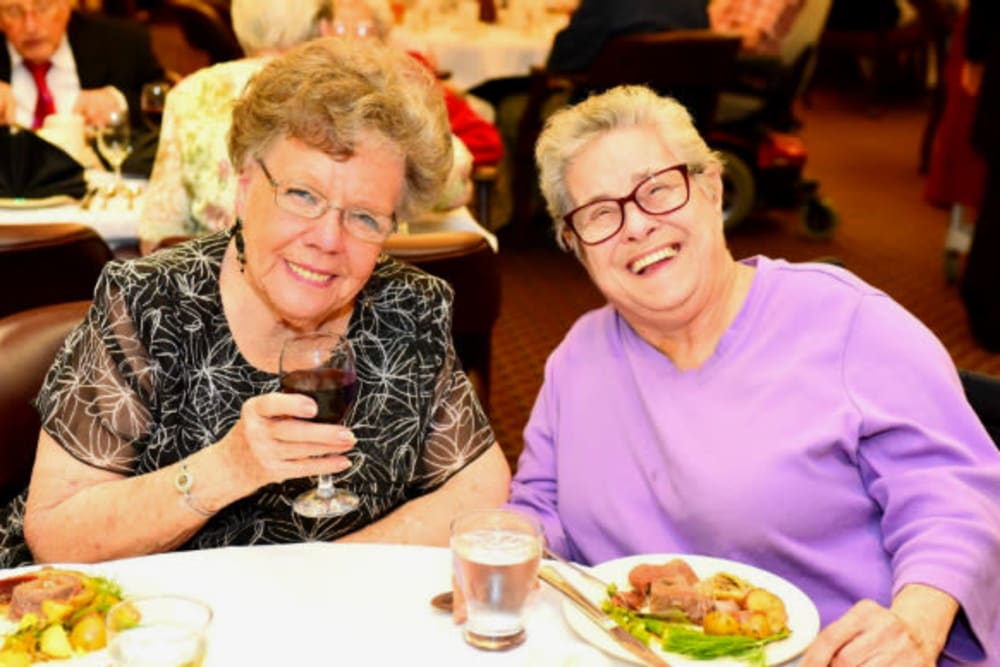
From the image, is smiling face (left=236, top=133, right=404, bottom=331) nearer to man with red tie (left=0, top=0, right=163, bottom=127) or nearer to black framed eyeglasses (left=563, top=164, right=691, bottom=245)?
black framed eyeglasses (left=563, top=164, right=691, bottom=245)

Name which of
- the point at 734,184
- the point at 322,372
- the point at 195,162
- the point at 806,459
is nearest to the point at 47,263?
the point at 195,162

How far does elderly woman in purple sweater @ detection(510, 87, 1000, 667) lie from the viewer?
1.82 meters

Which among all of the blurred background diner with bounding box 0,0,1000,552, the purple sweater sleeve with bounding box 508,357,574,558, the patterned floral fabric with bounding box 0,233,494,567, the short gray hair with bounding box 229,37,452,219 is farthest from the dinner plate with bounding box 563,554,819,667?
the blurred background diner with bounding box 0,0,1000,552

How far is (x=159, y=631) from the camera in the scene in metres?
1.42

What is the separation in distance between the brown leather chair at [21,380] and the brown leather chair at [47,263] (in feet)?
2.75

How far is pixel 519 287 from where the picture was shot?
21.2 feet

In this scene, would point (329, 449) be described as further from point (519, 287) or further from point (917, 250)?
point (917, 250)

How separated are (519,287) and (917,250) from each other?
226cm

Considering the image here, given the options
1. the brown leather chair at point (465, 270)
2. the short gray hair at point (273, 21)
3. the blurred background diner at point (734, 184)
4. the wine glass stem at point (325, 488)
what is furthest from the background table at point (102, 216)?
the wine glass stem at point (325, 488)

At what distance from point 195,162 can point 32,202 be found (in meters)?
0.52

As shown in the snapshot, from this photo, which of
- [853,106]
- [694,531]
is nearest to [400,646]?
[694,531]

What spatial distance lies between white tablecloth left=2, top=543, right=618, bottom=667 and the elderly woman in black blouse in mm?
144

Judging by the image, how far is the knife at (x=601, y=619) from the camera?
148cm

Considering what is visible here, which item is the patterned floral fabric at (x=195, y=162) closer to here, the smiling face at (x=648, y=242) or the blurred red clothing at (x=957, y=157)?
the smiling face at (x=648, y=242)
